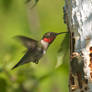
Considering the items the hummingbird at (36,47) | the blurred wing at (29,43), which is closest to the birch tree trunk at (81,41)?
the hummingbird at (36,47)

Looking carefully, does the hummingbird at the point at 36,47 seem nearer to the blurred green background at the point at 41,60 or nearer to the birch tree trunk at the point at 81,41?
the blurred green background at the point at 41,60

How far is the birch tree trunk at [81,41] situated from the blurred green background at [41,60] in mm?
172

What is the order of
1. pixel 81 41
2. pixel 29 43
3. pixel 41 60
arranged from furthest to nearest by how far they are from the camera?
1. pixel 41 60
2. pixel 29 43
3. pixel 81 41

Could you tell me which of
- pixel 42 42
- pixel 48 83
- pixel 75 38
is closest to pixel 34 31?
pixel 48 83

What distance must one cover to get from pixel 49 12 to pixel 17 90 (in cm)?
325

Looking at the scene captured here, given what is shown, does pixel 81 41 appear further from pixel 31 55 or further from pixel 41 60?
pixel 41 60

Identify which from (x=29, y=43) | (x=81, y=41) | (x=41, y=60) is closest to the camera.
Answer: (x=81, y=41)

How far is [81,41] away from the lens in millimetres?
3879

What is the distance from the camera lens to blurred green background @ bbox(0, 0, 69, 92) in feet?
17.0

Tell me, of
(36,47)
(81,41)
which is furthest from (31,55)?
(81,41)

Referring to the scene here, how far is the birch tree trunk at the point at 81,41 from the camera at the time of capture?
12.5 ft

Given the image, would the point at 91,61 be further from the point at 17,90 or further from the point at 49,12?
the point at 49,12

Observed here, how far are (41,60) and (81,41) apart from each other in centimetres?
245

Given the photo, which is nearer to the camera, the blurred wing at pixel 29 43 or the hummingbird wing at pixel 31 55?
the blurred wing at pixel 29 43
